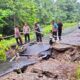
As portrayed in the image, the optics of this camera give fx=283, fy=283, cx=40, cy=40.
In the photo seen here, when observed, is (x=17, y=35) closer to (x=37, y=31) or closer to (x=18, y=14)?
(x=37, y=31)

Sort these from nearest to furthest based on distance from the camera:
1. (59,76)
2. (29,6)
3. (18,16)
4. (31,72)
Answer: (59,76)
(31,72)
(18,16)
(29,6)

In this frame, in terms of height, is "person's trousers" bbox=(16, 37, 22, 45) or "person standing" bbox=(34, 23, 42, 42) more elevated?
"person standing" bbox=(34, 23, 42, 42)

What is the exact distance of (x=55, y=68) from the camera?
15562mm

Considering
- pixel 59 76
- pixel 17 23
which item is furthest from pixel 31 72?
pixel 17 23

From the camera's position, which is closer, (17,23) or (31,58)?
(31,58)

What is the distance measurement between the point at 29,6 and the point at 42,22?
14818 mm

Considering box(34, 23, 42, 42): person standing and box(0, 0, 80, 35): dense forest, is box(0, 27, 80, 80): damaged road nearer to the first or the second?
box(34, 23, 42, 42): person standing

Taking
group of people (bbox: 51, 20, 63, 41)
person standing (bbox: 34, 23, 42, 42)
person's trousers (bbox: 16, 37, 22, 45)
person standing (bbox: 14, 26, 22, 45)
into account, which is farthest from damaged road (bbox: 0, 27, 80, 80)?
group of people (bbox: 51, 20, 63, 41)

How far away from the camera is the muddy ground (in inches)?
552

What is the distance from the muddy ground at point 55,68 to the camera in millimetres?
14031

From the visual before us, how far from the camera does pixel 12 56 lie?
65.3 ft

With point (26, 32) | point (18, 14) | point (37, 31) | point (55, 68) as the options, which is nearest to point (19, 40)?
point (26, 32)

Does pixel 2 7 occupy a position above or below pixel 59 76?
above

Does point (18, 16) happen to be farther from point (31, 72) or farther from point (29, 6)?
point (31, 72)
